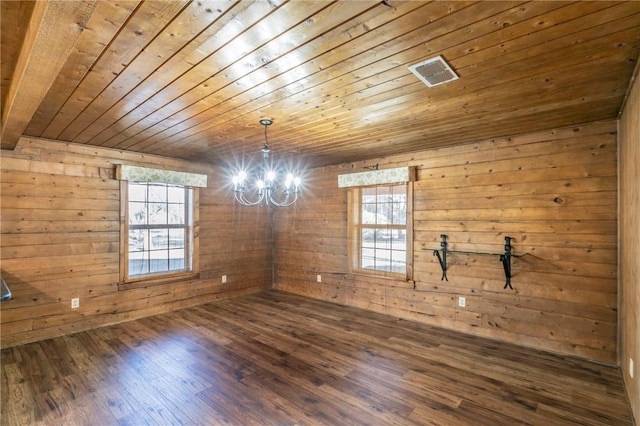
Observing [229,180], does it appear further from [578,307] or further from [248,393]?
[578,307]

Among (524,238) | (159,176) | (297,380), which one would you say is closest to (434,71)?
(524,238)

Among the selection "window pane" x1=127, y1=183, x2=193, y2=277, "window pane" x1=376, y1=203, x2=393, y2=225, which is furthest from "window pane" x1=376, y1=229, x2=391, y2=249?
"window pane" x1=127, y1=183, x2=193, y2=277

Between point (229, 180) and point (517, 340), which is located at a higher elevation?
point (229, 180)

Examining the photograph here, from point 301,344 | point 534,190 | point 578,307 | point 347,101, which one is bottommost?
point 301,344

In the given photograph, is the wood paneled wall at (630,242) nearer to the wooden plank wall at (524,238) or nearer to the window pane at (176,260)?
the wooden plank wall at (524,238)

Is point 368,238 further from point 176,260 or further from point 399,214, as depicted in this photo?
point 176,260

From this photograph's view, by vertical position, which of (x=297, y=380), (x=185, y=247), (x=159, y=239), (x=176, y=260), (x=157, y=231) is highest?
(x=157, y=231)

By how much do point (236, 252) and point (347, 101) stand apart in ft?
12.8

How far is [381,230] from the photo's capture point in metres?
4.85

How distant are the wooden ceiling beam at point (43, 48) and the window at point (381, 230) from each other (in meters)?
3.85

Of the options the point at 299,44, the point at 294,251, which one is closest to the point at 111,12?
the point at 299,44

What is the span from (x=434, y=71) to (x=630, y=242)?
205 centimetres

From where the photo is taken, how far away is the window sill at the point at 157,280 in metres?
4.32

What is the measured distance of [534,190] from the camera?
11.4 ft
